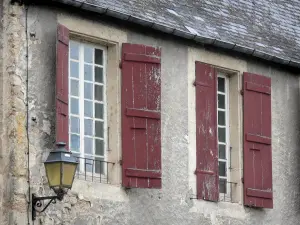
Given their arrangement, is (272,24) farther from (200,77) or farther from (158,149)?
(158,149)

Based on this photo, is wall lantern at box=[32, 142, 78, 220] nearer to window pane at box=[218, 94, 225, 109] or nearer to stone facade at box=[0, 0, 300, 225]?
stone facade at box=[0, 0, 300, 225]

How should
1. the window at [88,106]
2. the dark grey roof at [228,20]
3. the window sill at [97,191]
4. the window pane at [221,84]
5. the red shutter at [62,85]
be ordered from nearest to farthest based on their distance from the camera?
the red shutter at [62,85], the window sill at [97,191], the window at [88,106], the dark grey roof at [228,20], the window pane at [221,84]

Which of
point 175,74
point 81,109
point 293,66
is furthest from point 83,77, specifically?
point 293,66

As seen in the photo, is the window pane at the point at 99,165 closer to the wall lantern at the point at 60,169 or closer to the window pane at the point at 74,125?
the window pane at the point at 74,125

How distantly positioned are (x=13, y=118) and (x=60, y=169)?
3.44 feet

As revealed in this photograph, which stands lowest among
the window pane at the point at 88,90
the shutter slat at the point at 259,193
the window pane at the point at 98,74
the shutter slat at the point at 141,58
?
the shutter slat at the point at 259,193

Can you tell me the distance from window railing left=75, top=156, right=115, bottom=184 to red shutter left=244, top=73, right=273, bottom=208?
7.65 feet

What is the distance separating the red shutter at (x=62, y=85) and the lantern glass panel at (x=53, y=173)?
0.86 meters

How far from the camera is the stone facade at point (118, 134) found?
15852 mm

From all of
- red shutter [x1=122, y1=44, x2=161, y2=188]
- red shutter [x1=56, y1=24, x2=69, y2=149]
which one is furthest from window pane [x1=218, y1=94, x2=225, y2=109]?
red shutter [x1=56, y1=24, x2=69, y2=149]

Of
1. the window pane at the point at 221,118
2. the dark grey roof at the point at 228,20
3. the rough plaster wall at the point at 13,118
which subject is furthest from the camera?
the window pane at the point at 221,118

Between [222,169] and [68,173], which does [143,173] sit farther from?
[68,173]

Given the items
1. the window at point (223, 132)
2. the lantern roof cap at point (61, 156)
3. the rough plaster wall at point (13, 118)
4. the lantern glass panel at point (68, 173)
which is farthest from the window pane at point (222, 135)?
the lantern glass panel at point (68, 173)

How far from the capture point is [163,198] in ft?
57.1
